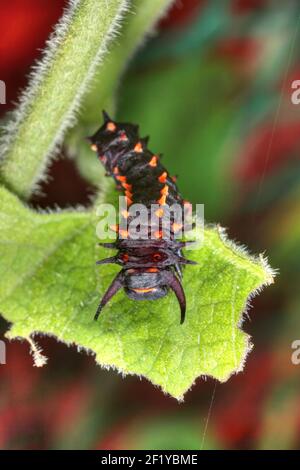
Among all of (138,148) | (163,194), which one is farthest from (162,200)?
(138,148)

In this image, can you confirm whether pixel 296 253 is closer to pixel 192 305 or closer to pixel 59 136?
pixel 192 305

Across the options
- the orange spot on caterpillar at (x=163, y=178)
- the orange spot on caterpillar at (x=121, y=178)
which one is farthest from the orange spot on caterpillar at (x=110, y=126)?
the orange spot on caterpillar at (x=163, y=178)

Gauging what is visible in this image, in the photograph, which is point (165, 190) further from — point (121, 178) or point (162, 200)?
point (121, 178)

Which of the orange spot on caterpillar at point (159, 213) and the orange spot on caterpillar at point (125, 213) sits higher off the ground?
the orange spot on caterpillar at point (125, 213)

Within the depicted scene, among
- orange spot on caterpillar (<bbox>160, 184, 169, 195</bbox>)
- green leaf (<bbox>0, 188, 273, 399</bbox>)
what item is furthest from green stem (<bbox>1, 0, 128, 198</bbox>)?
orange spot on caterpillar (<bbox>160, 184, 169, 195</bbox>)

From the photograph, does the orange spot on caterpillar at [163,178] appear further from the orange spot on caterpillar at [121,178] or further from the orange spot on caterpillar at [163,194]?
the orange spot on caterpillar at [121,178]
